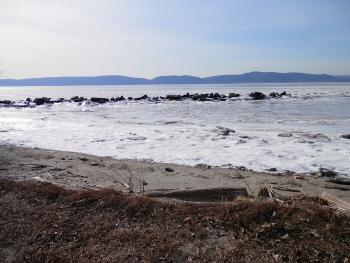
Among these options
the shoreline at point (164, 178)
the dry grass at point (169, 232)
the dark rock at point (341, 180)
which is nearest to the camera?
the dry grass at point (169, 232)

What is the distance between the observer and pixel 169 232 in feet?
14.5

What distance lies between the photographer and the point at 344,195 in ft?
22.7

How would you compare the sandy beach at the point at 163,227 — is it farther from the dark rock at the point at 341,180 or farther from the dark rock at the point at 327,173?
the dark rock at the point at 327,173

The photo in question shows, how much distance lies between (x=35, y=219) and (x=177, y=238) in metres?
1.86

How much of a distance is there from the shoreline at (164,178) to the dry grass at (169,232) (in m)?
1.06

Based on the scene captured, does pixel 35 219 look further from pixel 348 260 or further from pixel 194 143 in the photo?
pixel 194 143

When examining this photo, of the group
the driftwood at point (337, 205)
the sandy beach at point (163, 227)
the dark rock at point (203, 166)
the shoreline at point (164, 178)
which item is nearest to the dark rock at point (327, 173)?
the shoreline at point (164, 178)

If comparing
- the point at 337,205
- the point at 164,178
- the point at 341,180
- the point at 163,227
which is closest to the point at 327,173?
the point at 341,180

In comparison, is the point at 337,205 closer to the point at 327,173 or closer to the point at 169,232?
the point at 169,232

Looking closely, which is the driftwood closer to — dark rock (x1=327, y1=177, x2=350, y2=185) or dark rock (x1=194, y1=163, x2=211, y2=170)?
dark rock (x1=327, y1=177, x2=350, y2=185)

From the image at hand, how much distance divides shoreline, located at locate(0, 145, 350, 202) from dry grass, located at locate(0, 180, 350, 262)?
3.48 feet

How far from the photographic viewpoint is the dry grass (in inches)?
153

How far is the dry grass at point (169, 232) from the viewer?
3877 millimetres

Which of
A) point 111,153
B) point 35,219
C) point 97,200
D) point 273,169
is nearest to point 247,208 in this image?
point 97,200
